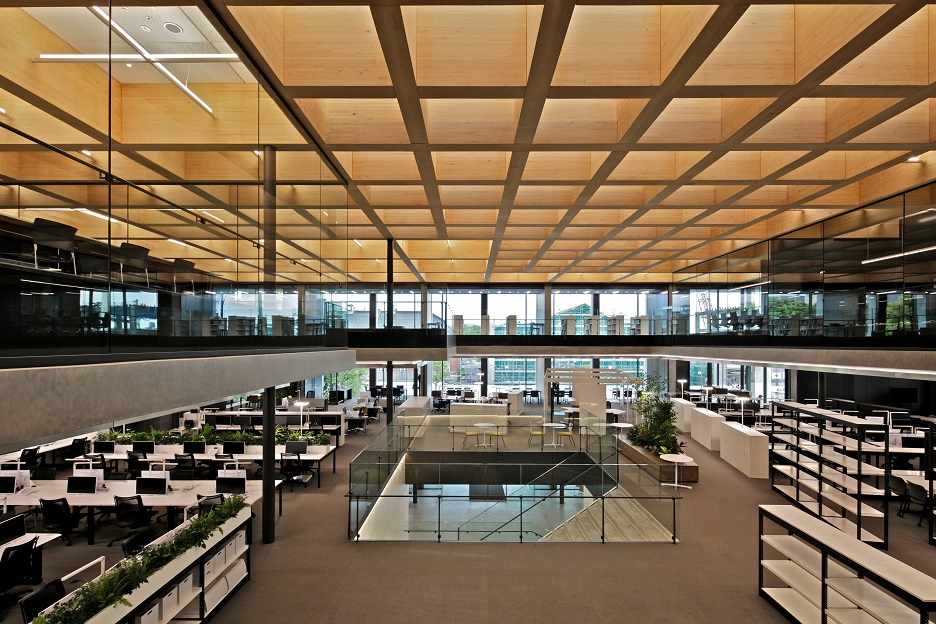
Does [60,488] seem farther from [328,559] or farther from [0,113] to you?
[0,113]

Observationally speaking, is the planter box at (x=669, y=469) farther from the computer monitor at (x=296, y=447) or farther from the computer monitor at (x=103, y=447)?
the computer monitor at (x=103, y=447)

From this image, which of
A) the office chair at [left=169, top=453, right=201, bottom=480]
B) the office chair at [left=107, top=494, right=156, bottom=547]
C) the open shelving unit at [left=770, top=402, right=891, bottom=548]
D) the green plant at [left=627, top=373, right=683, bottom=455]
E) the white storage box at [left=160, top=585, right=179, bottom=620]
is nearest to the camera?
the white storage box at [left=160, top=585, right=179, bottom=620]

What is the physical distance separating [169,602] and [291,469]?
22.4 ft

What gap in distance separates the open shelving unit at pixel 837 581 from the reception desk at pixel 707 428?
30.6ft

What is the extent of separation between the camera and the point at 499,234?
40.2 feet

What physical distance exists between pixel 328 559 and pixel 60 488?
17.6ft

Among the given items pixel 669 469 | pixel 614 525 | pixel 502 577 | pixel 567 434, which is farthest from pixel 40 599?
pixel 567 434

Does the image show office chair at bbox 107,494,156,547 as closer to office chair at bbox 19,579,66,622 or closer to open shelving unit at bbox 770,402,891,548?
office chair at bbox 19,579,66,622

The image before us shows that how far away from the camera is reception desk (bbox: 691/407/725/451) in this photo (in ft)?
52.3

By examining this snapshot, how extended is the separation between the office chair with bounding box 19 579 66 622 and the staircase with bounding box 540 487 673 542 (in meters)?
6.53

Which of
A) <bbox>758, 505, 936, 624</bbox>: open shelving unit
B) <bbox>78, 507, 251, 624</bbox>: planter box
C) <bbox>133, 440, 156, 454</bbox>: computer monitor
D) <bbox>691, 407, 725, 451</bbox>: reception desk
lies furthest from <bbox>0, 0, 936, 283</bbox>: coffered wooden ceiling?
<bbox>691, 407, 725, 451</bbox>: reception desk

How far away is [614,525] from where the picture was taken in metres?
8.84

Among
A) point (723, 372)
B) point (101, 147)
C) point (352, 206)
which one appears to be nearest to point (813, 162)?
point (352, 206)

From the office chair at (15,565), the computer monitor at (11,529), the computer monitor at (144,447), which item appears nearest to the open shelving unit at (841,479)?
the office chair at (15,565)
